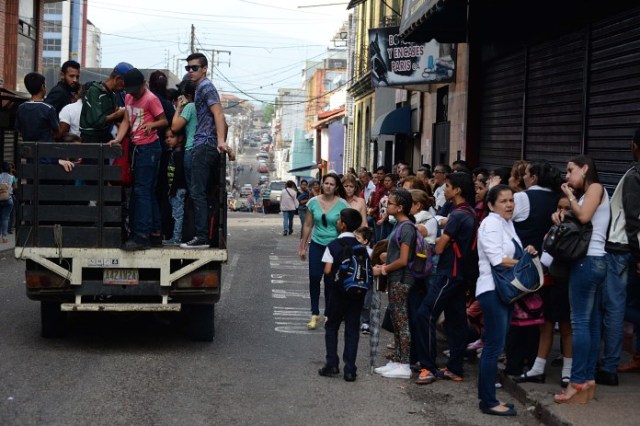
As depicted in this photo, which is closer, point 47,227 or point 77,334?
point 47,227

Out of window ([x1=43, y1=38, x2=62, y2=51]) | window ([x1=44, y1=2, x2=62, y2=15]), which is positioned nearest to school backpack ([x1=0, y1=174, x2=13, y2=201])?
window ([x1=44, y1=2, x2=62, y2=15])

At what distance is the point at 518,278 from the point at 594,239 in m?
0.68

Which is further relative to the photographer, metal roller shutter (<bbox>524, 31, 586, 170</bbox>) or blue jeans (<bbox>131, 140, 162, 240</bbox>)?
metal roller shutter (<bbox>524, 31, 586, 170</bbox>)

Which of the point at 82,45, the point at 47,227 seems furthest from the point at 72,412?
the point at 82,45

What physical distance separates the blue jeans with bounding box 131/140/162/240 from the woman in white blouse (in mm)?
3505

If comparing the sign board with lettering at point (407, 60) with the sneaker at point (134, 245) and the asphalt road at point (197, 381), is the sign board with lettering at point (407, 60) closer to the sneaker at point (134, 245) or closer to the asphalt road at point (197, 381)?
the asphalt road at point (197, 381)

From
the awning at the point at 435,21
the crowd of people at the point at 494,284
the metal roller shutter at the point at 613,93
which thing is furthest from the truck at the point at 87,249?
the awning at the point at 435,21

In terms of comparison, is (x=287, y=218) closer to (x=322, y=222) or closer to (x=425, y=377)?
(x=322, y=222)

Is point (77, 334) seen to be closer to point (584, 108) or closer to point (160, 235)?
point (160, 235)

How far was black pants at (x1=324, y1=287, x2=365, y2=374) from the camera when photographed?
340 inches

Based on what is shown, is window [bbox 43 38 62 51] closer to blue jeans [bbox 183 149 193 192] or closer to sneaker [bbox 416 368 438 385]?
blue jeans [bbox 183 149 193 192]

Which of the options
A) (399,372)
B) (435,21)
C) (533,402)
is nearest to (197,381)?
(399,372)

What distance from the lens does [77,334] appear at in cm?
1059

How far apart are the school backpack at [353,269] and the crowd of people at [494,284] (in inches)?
3.3
